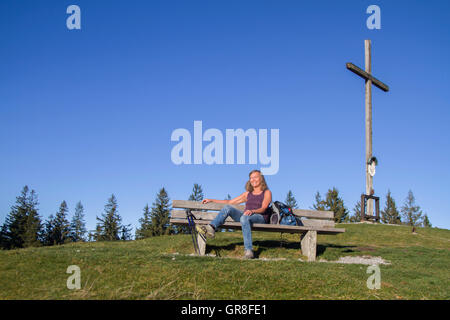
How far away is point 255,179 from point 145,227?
67563 mm

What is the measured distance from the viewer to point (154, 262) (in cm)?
600

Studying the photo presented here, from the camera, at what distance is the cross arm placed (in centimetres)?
2298

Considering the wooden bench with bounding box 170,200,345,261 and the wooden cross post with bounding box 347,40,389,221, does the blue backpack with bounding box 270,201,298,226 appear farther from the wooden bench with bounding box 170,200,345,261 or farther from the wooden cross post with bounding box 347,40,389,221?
the wooden cross post with bounding box 347,40,389,221

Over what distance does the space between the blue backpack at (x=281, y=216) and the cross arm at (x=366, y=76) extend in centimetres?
1714

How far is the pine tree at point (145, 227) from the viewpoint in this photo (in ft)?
228

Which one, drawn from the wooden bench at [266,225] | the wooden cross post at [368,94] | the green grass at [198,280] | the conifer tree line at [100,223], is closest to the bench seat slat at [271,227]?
the wooden bench at [266,225]

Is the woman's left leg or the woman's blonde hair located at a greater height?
the woman's blonde hair

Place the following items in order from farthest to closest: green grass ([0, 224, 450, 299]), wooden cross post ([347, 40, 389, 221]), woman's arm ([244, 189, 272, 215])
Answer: wooden cross post ([347, 40, 389, 221]) < woman's arm ([244, 189, 272, 215]) < green grass ([0, 224, 450, 299])

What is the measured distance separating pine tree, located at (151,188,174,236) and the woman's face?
6114 centimetres

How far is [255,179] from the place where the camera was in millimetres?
8758

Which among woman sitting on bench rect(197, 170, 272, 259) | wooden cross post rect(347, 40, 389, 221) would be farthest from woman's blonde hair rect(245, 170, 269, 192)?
wooden cross post rect(347, 40, 389, 221)

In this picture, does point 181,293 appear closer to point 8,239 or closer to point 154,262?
point 154,262
